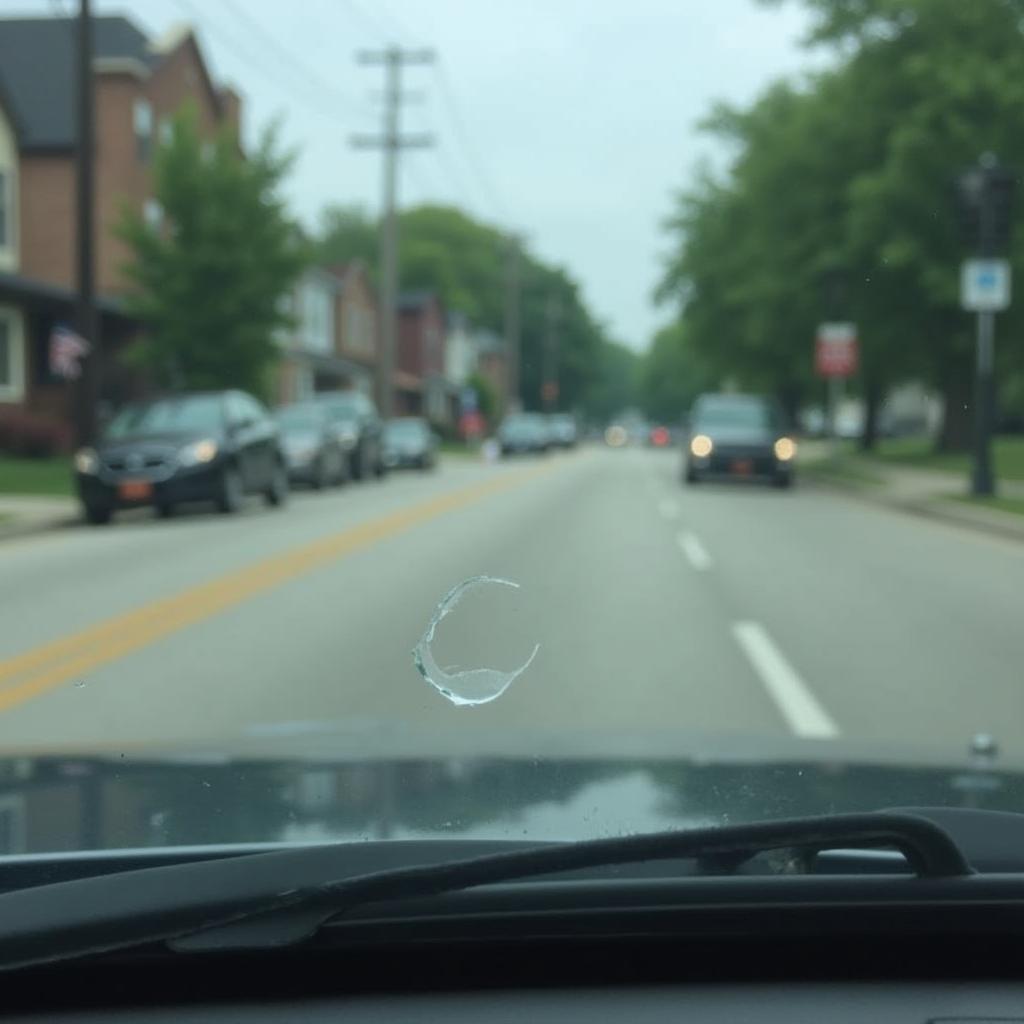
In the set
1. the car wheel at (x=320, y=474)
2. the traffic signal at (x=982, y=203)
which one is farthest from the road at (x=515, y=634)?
the car wheel at (x=320, y=474)

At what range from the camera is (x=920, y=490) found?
24859 mm

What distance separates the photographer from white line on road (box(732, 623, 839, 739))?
6906 mm

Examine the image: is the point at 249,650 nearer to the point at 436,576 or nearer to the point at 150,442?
the point at 436,576

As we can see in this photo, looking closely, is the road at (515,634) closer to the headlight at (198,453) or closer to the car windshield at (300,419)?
the headlight at (198,453)

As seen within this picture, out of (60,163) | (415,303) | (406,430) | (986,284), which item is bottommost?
(406,430)

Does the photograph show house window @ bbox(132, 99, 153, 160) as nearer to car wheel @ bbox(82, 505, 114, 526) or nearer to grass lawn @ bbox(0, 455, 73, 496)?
grass lawn @ bbox(0, 455, 73, 496)

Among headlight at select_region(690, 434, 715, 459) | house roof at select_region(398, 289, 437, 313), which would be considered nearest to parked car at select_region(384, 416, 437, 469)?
headlight at select_region(690, 434, 715, 459)

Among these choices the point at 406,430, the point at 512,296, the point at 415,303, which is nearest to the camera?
the point at 406,430

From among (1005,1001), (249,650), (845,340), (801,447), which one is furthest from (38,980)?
(801,447)

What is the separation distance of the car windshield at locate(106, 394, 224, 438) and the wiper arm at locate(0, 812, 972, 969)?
18.4m

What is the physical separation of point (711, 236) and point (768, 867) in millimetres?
47406

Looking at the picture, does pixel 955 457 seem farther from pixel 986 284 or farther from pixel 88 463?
pixel 88 463

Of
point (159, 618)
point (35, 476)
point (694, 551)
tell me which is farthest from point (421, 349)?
point (159, 618)

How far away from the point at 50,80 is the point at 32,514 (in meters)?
21.3
